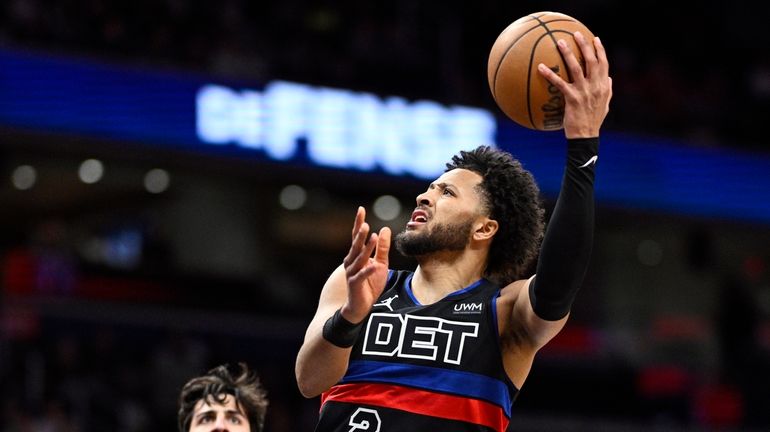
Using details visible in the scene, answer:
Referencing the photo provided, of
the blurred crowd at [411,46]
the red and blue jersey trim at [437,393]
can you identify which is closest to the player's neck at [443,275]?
the red and blue jersey trim at [437,393]

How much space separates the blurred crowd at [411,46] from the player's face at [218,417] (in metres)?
8.07

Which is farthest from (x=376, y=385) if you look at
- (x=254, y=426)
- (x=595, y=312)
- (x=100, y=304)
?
(x=595, y=312)

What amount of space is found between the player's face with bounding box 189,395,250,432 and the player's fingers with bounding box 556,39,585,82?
8.07ft

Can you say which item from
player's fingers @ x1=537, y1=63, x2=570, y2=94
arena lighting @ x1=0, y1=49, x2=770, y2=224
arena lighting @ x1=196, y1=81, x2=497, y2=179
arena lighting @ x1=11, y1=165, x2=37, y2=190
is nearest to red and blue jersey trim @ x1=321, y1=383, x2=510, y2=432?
player's fingers @ x1=537, y1=63, x2=570, y2=94

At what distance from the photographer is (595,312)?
22.5m

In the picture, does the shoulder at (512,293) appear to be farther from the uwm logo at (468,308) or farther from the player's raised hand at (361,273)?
the player's raised hand at (361,273)

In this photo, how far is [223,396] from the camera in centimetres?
589

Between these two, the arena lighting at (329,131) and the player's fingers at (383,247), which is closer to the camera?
the player's fingers at (383,247)

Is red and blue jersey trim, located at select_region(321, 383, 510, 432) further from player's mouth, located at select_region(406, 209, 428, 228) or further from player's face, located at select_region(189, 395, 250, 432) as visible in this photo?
player's face, located at select_region(189, 395, 250, 432)

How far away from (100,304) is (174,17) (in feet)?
11.5

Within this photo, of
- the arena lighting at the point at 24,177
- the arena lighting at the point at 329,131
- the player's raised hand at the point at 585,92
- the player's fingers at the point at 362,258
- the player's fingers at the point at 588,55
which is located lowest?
the arena lighting at the point at 24,177

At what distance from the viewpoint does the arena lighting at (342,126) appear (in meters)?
14.0

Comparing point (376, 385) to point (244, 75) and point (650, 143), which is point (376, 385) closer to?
point (244, 75)

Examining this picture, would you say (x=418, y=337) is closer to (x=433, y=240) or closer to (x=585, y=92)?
(x=433, y=240)
